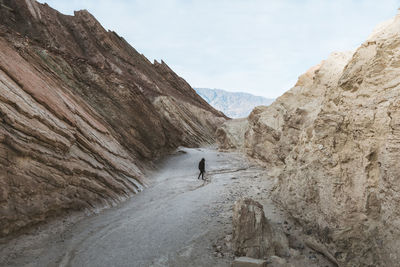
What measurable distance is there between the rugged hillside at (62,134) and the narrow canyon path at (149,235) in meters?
0.84

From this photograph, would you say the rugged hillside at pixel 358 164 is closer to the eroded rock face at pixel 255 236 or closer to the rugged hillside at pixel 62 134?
the eroded rock face at pixel 255 236

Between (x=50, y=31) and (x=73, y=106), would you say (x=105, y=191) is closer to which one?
(x=73, y=106)

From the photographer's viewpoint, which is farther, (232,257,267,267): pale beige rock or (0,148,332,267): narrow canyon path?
(0,148,332,267): narrow canyon path

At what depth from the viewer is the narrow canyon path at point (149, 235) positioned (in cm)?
683

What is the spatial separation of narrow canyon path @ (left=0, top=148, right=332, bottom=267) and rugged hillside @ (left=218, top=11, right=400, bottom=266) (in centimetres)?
228

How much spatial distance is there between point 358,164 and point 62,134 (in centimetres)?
1037

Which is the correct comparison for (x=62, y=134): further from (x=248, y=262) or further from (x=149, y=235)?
(x=248, y=262)

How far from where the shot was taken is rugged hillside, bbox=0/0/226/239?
780 centimetres

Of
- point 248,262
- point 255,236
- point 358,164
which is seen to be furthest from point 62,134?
point 358,164

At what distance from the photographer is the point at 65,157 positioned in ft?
31.7

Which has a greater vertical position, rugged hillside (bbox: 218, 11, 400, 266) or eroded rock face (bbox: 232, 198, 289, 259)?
rugged hillside (bbox: 218, 11, 400, 266)

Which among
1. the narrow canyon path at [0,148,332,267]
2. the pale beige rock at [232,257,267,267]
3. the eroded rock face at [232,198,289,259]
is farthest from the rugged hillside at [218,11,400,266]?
the narrow canyon path at [0,148,332,267]

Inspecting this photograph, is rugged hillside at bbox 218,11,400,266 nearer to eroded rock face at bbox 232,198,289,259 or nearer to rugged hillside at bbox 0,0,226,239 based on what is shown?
eroded rock face at bbox 232,198,289,259

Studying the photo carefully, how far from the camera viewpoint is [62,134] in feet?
32.9
